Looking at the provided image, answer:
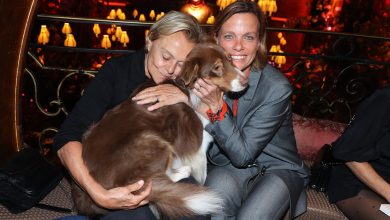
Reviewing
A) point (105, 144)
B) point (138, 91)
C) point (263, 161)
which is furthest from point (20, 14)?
point (263, 161)

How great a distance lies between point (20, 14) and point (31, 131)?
5.86 meters

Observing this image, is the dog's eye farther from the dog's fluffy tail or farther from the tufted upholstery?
the tufted upholstery

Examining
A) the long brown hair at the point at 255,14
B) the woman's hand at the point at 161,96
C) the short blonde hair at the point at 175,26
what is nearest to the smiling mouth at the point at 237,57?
the long brown hair at the point at 255,14

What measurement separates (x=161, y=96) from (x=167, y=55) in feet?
0.96

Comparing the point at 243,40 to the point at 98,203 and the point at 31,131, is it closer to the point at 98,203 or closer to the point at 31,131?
the point at 98,203

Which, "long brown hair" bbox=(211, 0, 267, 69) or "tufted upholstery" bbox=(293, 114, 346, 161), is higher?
"long brown hair" bbox=(211, 0, 267, 69)

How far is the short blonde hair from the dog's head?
0.30 feet

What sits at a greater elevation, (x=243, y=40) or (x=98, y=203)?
(x=243, y=40)

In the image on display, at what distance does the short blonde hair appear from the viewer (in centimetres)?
223

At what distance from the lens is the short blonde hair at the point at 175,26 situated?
2234 mm

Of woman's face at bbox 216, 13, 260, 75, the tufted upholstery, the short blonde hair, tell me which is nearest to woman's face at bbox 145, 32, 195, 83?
the short blonde hair

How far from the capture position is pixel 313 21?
10.6 metres

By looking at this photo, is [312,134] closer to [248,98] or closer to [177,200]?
[248,98]

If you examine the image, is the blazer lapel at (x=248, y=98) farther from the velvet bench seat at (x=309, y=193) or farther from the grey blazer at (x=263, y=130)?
the velvet bench seat at (x=309, y=193)
